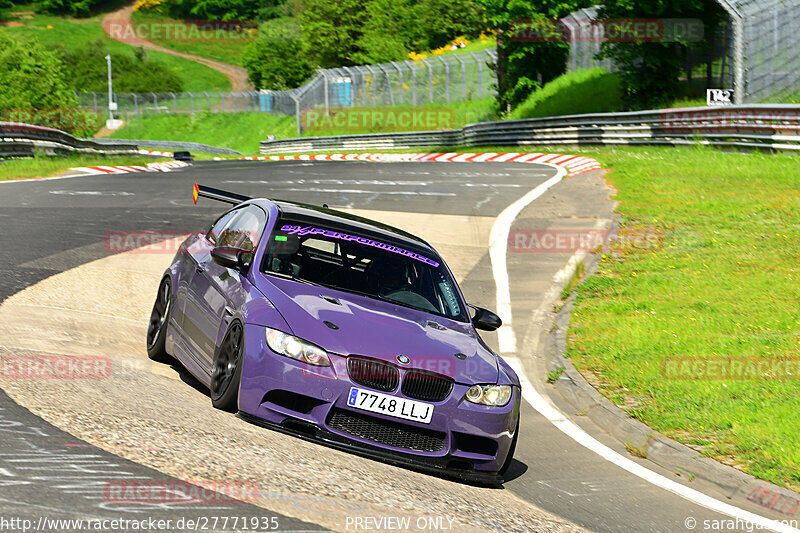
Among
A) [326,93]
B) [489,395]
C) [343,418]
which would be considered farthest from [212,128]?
[343,418]

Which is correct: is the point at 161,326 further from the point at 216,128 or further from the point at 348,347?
the point at 216,128

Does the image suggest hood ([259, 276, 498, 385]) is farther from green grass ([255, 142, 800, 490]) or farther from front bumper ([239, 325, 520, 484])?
green grass ([255, 142, 800, 490])

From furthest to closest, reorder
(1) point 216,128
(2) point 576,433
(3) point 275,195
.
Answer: (1) point 216,128
(3) point 275,195
(2) point 576,433

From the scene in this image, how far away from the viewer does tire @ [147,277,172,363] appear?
8.46 m

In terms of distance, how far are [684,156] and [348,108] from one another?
4546cm

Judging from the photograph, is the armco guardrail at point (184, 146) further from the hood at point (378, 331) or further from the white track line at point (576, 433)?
the hood at point (378, 331)

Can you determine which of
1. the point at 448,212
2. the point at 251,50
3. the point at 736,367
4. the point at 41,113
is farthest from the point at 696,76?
the point at 251,50

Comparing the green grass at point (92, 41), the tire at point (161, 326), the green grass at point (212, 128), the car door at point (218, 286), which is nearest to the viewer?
the car door at point (218, 286)

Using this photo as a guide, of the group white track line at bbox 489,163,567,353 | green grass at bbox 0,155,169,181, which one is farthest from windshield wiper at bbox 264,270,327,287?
green grass at bbox 0,155,169,181

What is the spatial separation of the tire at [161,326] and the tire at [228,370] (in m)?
1.56

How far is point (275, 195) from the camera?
21.5 metres

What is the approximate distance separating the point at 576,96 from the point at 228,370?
4014cm

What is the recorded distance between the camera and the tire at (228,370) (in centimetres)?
654

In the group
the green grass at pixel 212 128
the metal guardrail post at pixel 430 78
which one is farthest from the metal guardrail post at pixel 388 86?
the green grass at pixel 212 128
